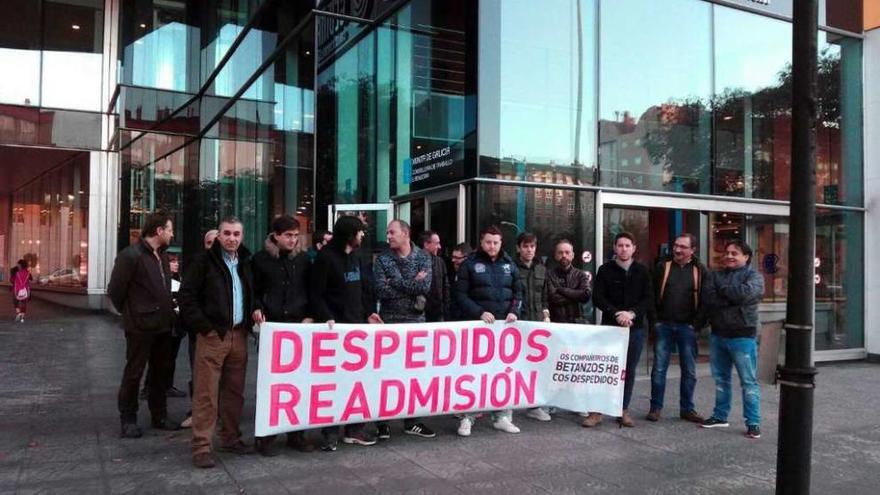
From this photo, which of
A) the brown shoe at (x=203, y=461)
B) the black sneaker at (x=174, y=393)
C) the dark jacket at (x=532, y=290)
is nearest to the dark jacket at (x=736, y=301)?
the dark jacket at (x=532, y=290)

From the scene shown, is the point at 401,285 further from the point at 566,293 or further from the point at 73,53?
the point at 73,53

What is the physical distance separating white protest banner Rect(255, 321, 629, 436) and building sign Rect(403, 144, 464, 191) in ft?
10.4

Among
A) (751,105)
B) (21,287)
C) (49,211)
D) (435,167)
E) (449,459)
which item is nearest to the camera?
(449,459)

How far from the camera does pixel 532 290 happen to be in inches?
273

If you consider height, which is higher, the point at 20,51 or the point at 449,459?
the point at 20,51

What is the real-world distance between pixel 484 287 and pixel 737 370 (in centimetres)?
262

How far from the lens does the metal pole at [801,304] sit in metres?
3.90

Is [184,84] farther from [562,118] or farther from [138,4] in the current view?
[562,118]

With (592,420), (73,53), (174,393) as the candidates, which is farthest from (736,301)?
(73,53)

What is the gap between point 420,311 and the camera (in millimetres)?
6184

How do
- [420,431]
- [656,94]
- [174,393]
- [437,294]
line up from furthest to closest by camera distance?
[656,94] < [174,393] < [437,294] < [420,431]

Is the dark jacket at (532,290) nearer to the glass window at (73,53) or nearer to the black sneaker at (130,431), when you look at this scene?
the black sneaker at (130,431)

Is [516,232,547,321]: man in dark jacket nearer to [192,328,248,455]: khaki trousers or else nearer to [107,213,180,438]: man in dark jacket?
[192,328,248,455]: khaki trousers

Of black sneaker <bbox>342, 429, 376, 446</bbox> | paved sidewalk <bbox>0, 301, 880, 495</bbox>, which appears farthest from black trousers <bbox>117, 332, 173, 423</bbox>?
black sneaker <bbox>342, 429, 376, 446</bbox>
